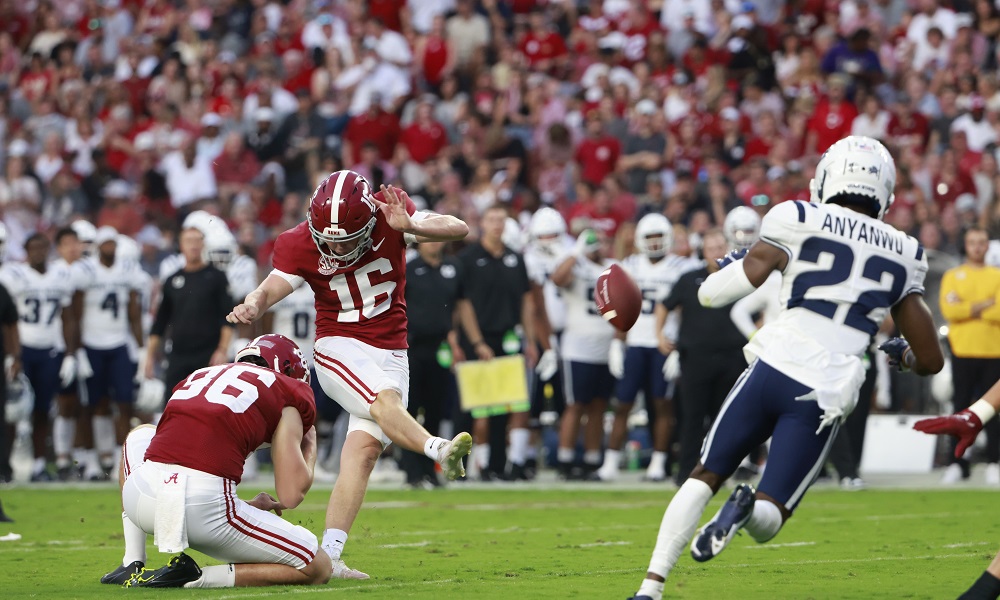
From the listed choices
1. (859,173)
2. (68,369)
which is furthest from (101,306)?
(859,173)

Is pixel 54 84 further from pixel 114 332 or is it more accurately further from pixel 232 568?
pixel 232 568

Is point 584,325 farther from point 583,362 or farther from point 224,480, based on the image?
point 224,480

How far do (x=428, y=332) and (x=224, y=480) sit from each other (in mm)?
5969

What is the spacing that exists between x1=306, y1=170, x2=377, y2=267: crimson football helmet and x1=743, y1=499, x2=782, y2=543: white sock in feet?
7.42

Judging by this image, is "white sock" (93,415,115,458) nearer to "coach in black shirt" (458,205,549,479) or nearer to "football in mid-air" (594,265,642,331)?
"coach in black shirt" (458,205,549,479)

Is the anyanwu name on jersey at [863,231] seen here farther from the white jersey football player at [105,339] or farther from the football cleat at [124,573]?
the white jersey football player at [105,339]

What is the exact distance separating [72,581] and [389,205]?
209 centimetres

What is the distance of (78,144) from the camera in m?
18.9

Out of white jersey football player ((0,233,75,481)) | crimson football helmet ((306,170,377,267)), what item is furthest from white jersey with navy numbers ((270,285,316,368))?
crimson football helmet ((306,170,377,267))

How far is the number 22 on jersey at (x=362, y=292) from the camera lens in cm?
683

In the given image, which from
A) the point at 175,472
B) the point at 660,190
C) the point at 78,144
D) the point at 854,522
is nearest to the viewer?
the point at 175,472

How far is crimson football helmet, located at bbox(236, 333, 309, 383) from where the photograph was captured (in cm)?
637

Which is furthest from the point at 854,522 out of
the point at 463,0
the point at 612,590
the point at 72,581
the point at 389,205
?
the point at 463,0

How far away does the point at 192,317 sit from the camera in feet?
39.6
